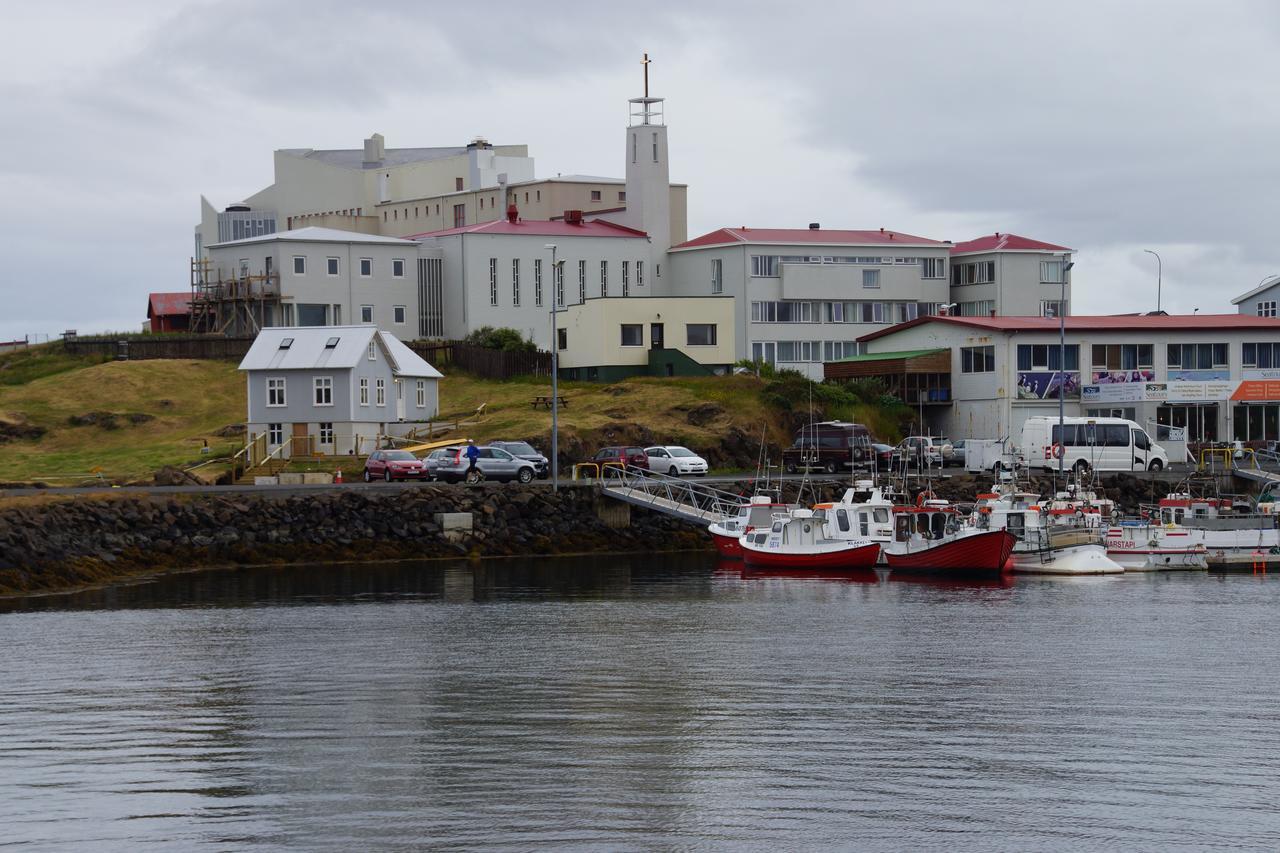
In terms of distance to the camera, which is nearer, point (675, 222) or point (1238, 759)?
point (1238, 759)

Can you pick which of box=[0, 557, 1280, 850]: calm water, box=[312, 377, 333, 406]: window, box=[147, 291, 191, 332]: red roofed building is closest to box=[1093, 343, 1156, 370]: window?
box=[0, 557, 1280, 850]: calm water

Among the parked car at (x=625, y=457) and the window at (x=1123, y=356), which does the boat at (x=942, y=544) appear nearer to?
the parked car at (x=625, y=457)

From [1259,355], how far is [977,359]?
43.9 feet

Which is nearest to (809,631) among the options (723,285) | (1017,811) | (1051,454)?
(1017,811)

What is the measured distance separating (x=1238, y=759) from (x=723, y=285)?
74395 millimetres

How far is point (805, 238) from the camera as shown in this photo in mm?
100375

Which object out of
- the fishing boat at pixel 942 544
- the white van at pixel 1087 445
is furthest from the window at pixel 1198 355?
the fishing boat at pixel 942 544

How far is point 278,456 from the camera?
237ft

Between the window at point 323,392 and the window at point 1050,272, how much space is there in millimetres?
46436

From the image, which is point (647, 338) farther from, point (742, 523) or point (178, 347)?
point (742, 523)

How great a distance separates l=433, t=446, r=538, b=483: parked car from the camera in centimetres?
6544

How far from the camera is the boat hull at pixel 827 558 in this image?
188 ft

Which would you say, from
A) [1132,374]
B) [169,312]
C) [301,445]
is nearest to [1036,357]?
[1132,374]

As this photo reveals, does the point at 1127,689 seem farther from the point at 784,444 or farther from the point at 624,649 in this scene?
the point at 784,444
